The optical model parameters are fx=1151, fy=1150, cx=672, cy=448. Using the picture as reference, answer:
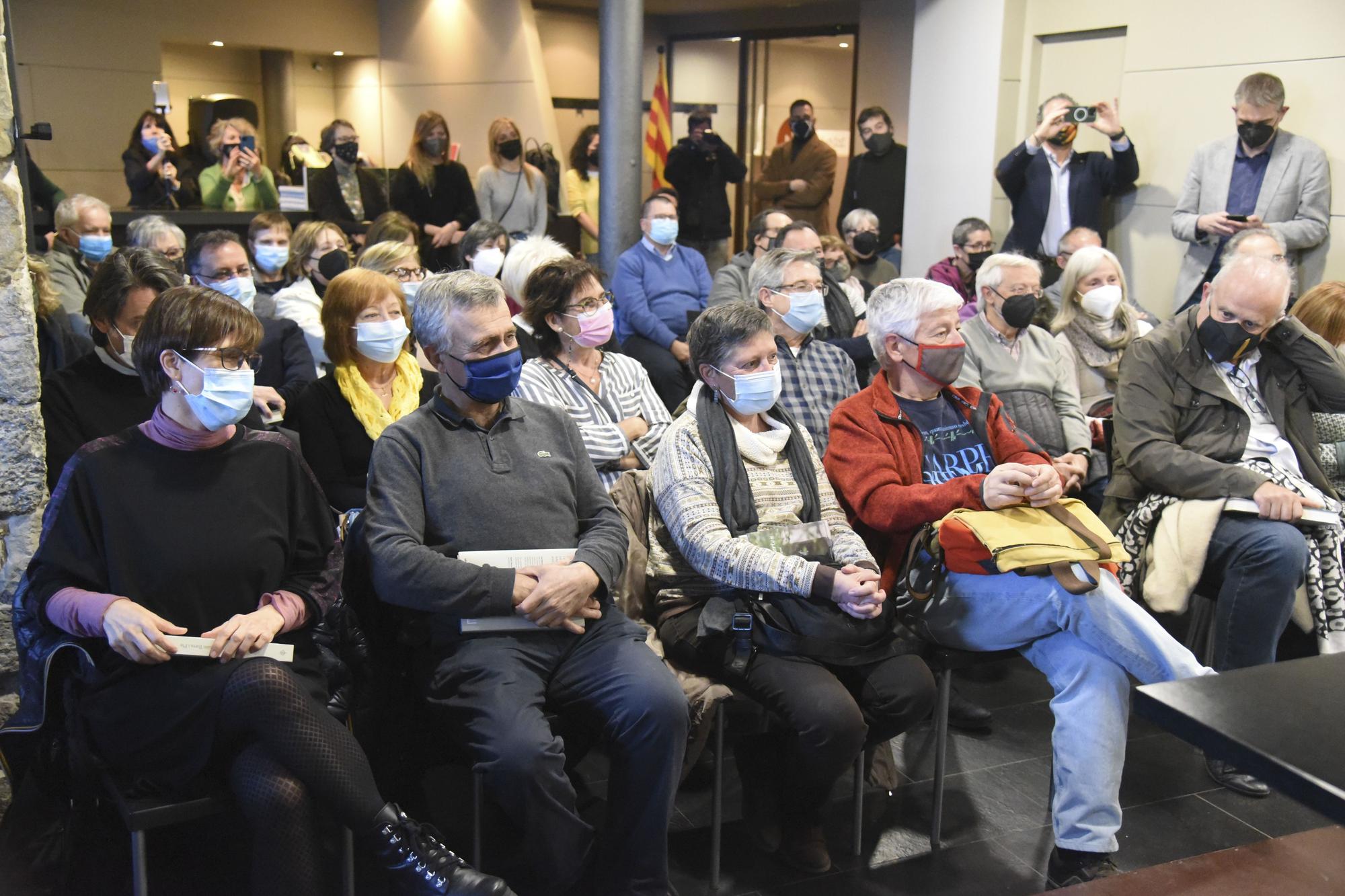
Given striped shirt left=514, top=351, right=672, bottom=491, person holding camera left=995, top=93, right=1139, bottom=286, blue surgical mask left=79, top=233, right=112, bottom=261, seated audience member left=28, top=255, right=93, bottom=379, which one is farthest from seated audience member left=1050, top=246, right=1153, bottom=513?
blue surgical mask left=79, top=233, right=112, bottom=261

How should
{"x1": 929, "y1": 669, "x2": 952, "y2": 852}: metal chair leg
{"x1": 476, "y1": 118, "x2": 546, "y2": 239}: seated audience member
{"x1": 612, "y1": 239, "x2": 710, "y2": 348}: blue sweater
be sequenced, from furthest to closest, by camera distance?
{"x1": 476, "y1": 118, "x2": 546, "y2": 239}: seated audience member → {"x1": 612, "y1": 239, "x2": 710, "y2": 348}: blue sweater → {"x1": 929, "y1": 669, "x2": 952, "y2": 852}: metal chair leg

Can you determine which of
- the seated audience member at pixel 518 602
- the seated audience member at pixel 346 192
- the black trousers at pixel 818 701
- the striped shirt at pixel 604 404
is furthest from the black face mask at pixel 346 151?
the black trousers at pixel 818 701

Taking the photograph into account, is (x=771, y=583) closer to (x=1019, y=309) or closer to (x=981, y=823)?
(x=981, y=823)

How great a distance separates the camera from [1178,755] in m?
3.33

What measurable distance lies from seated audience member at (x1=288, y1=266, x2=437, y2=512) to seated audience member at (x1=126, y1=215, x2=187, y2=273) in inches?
79.7

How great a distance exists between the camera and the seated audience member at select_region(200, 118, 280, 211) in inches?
270

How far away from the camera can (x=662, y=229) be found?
5.51m

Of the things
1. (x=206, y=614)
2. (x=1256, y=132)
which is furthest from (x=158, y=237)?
(x=1256, y=132)

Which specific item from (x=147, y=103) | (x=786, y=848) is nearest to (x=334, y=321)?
(x=786, y=848)

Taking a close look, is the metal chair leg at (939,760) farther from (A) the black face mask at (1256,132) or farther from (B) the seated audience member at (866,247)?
(A) the black face mask at (1256,132)

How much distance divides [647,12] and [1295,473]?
370 inches

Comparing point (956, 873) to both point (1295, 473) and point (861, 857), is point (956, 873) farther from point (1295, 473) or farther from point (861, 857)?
point (1295, 473)

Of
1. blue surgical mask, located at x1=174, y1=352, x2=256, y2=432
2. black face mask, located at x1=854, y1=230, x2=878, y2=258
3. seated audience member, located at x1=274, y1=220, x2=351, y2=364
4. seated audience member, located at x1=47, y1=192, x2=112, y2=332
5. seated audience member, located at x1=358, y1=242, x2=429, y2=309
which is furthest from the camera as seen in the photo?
black face mask, located at x1=854, y1=230, x2=878, y2=258

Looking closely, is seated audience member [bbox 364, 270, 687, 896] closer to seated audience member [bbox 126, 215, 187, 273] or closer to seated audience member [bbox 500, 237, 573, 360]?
seated audience member [bbox 500, 237, 573, 360]
